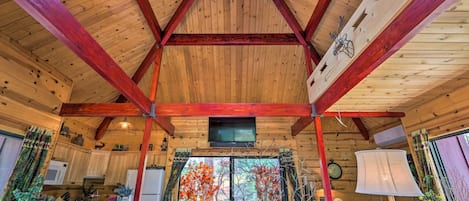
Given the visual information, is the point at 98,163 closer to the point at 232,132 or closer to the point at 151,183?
the point at 151,183

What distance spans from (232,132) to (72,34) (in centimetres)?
436

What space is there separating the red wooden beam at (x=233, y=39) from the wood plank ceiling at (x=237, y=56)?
0.14 m

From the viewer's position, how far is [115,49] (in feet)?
14.0

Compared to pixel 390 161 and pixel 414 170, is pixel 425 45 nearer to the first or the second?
pixel 390 161

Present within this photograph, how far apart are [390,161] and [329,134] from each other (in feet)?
14.3

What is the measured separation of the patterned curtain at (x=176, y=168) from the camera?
5.20 m

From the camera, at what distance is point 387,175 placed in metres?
1.77

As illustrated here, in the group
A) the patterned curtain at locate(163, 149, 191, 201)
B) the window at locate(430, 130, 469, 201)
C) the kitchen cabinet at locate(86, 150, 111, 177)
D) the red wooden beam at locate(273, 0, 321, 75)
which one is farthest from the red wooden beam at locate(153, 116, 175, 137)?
the window at locate(430, 130, 469, 201)

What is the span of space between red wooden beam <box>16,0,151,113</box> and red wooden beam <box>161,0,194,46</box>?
6.86ft

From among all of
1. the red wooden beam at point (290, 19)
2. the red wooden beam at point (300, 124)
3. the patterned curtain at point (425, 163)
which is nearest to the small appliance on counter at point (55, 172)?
the red wooden beam at point (300, 124)

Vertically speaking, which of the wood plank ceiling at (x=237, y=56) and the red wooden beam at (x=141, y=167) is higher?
the wood plank ceiling at (x=237, y=56)

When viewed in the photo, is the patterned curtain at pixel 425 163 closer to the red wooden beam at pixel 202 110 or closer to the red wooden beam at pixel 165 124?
the red wooden beam at pixel 202 110

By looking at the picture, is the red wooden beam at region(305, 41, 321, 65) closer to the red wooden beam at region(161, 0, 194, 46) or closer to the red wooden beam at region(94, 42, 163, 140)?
the red wooden beam at region(161, 0, 194, 46)

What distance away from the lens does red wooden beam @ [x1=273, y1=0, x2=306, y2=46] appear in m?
4.40
